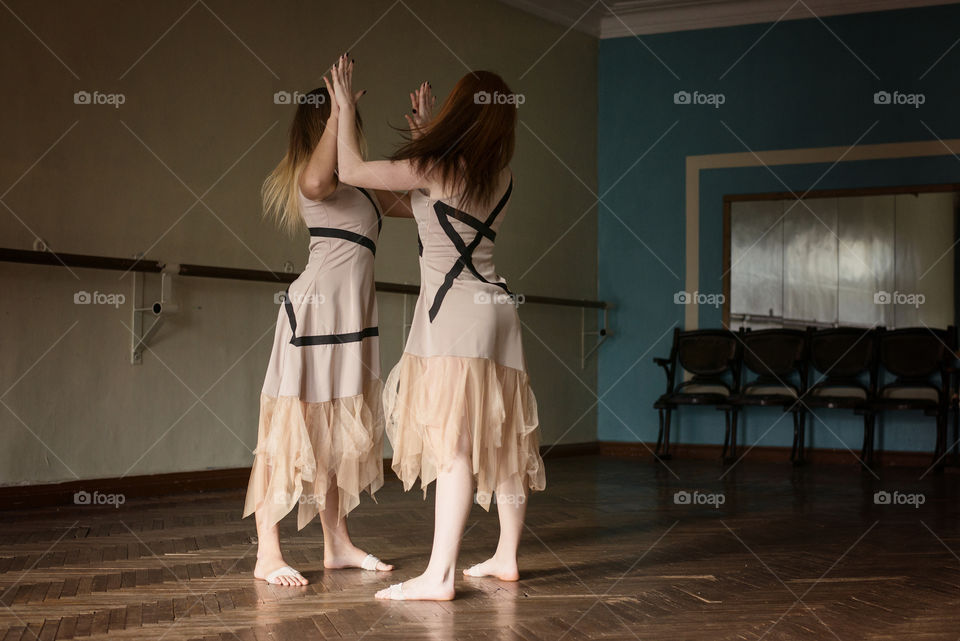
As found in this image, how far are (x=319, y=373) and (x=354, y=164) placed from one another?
0.70m

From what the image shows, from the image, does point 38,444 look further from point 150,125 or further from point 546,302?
point 546,302

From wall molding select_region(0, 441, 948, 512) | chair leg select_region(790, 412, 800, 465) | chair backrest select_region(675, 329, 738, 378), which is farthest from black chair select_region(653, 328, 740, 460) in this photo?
chair leg select_region(790, 412, 800, 465)

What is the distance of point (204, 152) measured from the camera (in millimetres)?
5465

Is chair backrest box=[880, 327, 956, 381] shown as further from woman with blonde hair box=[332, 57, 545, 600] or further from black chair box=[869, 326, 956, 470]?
woman with blonde hair box=[332, 57, 545, 600]

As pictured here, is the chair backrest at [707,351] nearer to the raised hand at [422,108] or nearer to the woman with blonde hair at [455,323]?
the woman with blonde hair at [455,323]

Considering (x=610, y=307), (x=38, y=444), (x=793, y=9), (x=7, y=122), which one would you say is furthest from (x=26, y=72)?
(x=793, y=9)

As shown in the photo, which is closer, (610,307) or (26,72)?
(26,72)

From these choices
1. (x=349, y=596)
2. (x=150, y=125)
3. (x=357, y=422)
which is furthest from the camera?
(x=150, y=125)

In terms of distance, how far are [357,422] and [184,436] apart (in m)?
2.58

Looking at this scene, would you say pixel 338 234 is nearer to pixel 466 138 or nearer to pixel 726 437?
pixel 466 138

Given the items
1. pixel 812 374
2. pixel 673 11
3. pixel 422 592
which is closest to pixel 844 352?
pixel 812 374

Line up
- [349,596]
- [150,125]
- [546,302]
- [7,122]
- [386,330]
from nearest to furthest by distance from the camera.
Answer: [349,596] < [7,122] < [150,125] < [386,330] < [546,302]

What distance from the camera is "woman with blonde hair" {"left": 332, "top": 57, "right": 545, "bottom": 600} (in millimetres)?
2729

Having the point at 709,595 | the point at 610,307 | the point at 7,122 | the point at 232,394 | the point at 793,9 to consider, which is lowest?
the point at 709,595
